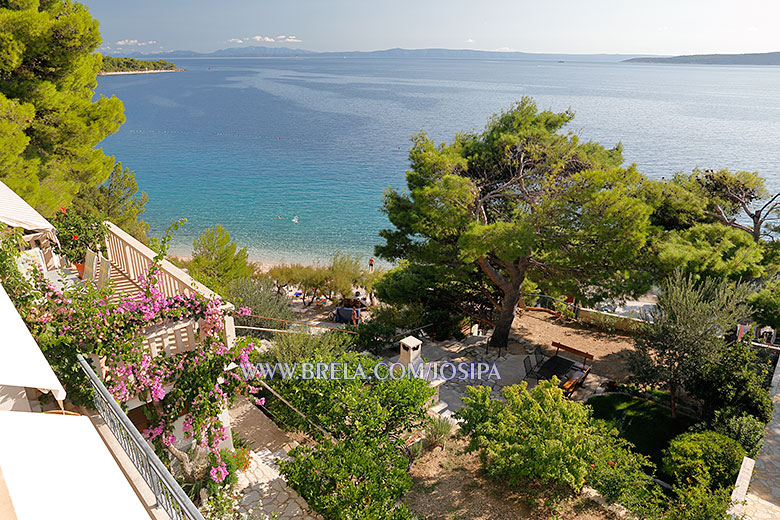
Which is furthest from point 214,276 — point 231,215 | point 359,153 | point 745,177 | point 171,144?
point 171,144

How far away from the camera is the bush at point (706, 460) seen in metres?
6.89

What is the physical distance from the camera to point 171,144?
59.6m

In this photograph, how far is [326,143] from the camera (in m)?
60.6

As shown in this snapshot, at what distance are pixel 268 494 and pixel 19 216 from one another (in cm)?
493

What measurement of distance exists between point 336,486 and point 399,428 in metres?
1.78

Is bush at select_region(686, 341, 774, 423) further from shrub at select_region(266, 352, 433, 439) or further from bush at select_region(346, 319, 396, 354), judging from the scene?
bush at select_region(346, 319, 396, 354)

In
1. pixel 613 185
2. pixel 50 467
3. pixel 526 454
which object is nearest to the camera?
pixel 50 467

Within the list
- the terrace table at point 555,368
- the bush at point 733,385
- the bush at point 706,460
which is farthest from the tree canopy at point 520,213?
the bush at point 706,460

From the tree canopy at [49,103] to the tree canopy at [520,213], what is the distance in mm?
7875

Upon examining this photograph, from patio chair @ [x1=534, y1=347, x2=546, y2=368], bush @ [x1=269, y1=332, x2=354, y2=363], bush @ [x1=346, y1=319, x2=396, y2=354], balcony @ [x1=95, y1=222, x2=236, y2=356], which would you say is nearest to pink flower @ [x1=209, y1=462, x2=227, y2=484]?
balcony @ [x1=95, y1=222, x2=236, y2=356]

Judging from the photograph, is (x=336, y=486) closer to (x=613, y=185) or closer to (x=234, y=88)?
(x=613, y=185)

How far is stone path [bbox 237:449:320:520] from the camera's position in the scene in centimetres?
635

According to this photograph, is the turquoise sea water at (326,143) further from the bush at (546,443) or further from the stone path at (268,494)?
the stone path at (268,494)

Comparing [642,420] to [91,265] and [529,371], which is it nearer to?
[529,371]
